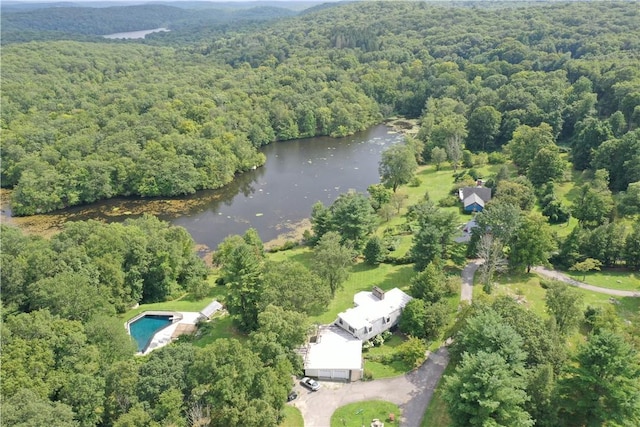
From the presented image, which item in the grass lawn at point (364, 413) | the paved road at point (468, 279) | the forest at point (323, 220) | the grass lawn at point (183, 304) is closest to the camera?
the forest at point (323, 220)

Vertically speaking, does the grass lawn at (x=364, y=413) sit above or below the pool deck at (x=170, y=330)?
above

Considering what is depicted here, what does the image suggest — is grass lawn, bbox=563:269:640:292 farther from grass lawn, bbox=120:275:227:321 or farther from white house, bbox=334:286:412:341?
grass lawn, bbox=120:275:227:321

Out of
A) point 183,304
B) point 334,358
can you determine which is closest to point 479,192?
point 334,358

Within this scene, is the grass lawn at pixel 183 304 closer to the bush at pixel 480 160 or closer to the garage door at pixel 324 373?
the garage door at pixel 324 373

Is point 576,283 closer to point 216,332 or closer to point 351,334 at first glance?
point 351,334

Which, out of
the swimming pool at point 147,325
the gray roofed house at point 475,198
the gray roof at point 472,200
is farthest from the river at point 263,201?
the gray roof at point 472,200

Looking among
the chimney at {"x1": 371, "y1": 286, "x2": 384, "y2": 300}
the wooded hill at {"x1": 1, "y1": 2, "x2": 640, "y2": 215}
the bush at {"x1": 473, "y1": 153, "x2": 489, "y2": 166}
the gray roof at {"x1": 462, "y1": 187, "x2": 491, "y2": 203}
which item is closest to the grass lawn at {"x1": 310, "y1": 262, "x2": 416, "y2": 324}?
the chimney at {"x1": 371, "y1": 286, "x2": 384, "y2": 300}

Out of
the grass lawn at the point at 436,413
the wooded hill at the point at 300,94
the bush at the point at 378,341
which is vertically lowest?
the grass lawn at the point at 436,413
